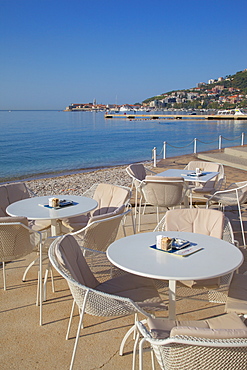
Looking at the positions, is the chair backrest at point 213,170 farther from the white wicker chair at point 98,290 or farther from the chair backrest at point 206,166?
the white wicker chair at point 98,290

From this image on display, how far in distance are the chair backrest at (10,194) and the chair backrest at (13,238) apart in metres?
1.26

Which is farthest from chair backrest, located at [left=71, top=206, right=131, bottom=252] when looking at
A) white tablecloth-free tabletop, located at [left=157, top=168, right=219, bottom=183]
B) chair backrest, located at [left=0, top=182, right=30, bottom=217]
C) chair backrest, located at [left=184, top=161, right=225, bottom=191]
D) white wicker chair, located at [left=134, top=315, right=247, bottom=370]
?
chair backrest, located at [left=184, top=161, right=225, bottom=191]

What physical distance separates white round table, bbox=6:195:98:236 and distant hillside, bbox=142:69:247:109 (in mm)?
96511

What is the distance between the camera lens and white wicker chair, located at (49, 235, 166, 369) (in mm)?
2201

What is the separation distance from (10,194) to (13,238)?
1658 millimetres

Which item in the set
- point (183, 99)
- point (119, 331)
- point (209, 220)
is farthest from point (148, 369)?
point (183, 99)

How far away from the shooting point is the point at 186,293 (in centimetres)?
278

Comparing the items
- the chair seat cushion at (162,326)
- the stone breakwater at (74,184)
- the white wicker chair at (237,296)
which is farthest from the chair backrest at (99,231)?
the stone breakwater at (74,184)

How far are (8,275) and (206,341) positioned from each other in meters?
3.05

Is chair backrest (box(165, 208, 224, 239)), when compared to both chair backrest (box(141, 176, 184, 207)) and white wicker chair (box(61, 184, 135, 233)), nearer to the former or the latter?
white wicker chair (box(61, 184, 135, 233))

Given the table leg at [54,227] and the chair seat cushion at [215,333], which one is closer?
the chair seat cushion at [215,333]

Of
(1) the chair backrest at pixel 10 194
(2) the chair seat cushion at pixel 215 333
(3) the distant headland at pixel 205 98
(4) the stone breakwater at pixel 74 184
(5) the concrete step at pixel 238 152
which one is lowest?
(4) the stone breakwater at pixel 74 184

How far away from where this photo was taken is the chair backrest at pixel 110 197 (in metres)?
4.46

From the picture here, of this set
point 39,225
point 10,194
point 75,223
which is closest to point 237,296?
point 75,223
